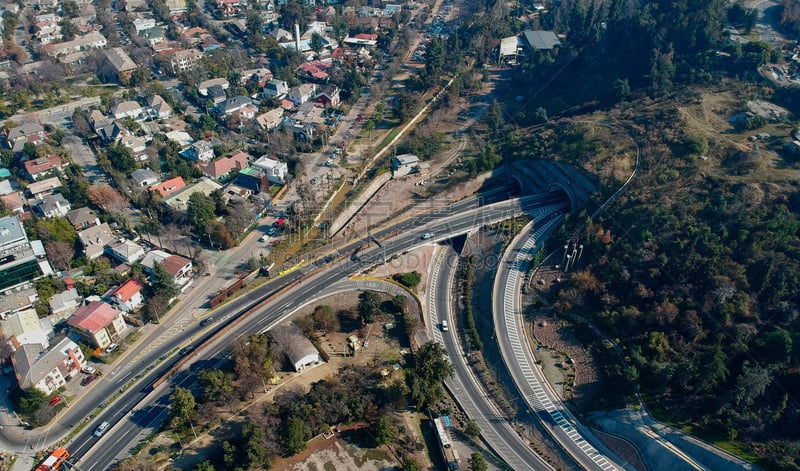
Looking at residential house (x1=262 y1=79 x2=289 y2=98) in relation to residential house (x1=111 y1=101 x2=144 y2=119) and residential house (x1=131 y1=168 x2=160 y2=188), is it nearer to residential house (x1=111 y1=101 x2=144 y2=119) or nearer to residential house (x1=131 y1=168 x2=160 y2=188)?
residential house (x1=111 y1=101 x2=144 y2=119)

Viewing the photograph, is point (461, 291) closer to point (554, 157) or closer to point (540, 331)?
point (540, 331)

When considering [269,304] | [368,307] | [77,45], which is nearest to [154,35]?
[77,45]

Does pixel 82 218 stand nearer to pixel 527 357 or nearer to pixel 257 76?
pixel 257 76

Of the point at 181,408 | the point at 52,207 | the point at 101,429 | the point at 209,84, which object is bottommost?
the point at 101,429

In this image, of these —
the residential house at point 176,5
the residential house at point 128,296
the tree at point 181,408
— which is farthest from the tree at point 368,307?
the residential house at point 176,5

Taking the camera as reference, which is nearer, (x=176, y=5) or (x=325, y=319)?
(x=325, y=319)

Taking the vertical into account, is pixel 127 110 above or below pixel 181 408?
above
